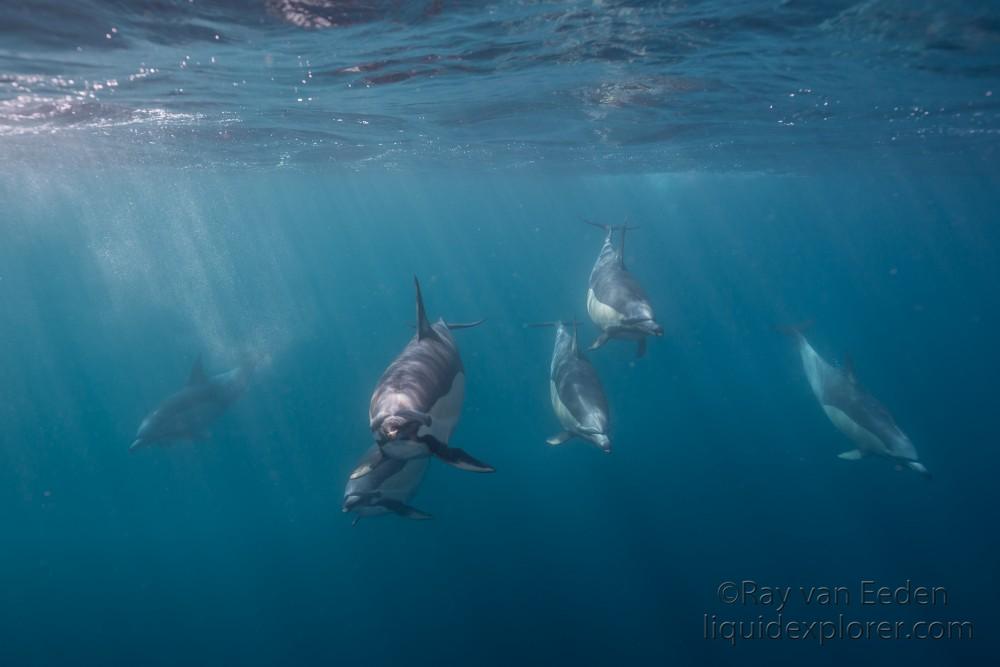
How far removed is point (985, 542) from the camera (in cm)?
1698

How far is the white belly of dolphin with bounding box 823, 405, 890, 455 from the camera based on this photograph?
12609mm

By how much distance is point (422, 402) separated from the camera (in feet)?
19.0

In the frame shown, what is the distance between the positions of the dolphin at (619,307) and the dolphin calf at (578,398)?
59 centimetres

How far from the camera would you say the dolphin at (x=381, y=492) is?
9.45 m

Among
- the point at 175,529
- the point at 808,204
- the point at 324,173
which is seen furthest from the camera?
the point at 808,204

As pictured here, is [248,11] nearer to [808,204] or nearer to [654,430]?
[654,430]

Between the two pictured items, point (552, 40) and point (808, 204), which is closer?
point (552, 40)

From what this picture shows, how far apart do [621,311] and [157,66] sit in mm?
10858

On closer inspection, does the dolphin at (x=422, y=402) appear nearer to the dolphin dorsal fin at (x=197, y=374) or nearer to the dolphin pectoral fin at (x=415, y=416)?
the dolphin pectoral fin at (x=415, y=416)

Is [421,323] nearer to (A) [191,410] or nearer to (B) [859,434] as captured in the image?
(B) [859,434]

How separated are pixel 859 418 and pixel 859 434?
1.28ft

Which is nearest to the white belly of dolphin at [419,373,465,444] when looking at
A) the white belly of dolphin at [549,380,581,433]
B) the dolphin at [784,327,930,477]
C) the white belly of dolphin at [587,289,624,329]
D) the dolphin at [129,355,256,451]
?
the white belly of dolphin at [549,380,581,433]

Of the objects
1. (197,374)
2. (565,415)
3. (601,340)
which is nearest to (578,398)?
(565,415)

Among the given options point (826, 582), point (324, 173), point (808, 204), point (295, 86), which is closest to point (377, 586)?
point (826, 582)
